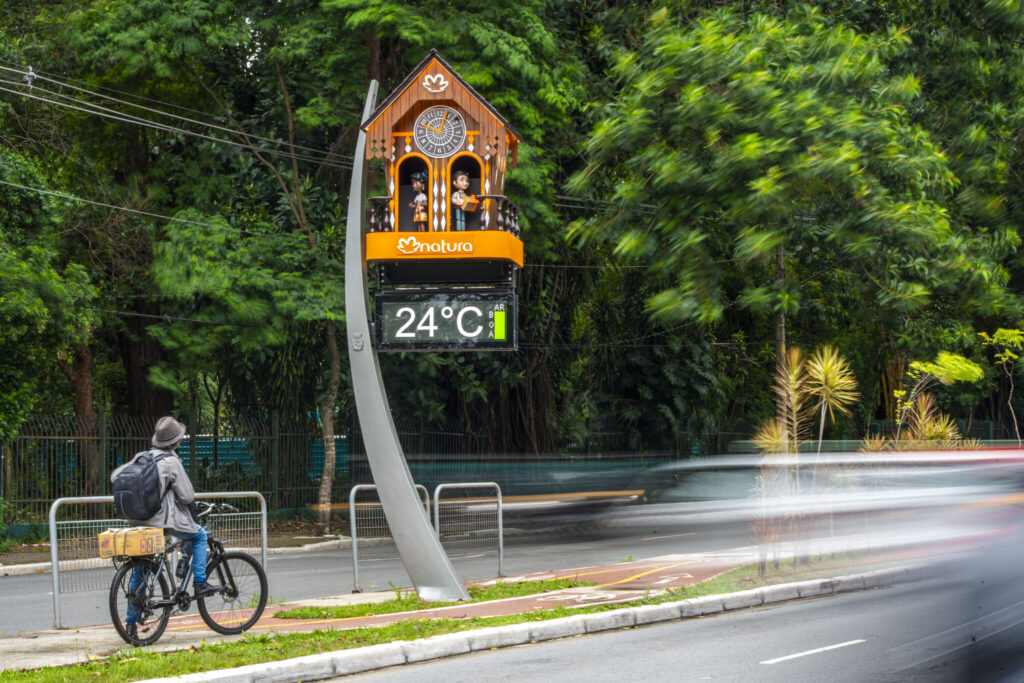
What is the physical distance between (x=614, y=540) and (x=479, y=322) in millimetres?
10685

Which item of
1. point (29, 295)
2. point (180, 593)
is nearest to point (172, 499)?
point (180, 593)

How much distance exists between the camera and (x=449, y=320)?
11148 mm

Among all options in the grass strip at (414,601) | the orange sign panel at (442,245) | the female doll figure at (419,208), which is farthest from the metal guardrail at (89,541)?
the female doll figure at (419,208)

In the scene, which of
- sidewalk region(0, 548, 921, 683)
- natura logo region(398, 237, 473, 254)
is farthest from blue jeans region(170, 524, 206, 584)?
natura logo region(398, 237, 473, 254)

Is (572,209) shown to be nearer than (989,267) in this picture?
No

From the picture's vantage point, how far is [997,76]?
736cm

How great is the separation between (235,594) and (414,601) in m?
2.47

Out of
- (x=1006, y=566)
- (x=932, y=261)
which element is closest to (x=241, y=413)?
(x=932, y=261)

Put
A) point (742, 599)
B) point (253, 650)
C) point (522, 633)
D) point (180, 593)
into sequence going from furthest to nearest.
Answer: point (742, 599)
point (522, 633)
point (180, 593)
point (253, 650)

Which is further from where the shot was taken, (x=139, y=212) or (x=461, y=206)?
(x=139, y=212)

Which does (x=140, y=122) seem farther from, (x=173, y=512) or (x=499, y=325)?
(x=173, y=512)

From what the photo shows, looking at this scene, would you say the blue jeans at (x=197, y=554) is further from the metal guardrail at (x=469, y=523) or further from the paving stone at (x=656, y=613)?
the metal guardrail at (x=469, y=523)

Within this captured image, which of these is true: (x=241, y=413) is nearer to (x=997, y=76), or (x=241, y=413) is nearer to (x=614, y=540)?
(x=614, y=540)

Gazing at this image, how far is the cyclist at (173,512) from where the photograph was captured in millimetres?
8922
